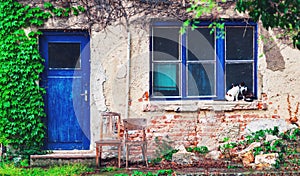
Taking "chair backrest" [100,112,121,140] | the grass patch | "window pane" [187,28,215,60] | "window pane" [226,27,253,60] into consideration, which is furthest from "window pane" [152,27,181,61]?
the grass patch

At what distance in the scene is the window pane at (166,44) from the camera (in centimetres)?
993

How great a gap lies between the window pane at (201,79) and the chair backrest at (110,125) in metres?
1.50

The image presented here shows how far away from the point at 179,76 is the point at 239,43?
4.29 feet

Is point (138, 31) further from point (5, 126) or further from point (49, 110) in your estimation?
point (5, 126)

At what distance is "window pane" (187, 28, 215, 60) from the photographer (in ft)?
32.8

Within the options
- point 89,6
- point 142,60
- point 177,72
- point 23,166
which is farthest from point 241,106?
point 23,166

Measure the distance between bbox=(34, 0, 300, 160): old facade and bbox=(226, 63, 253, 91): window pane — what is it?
2 centimetres

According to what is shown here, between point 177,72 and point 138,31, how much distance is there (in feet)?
3.52

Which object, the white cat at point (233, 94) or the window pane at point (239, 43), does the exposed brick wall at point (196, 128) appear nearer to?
the white cat at point (233, 94)

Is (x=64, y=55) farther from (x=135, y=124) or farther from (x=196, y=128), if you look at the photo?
(x=196, y=128)

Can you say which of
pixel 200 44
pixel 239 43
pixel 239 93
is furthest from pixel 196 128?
pixel 239 43

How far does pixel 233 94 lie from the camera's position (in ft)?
32.6

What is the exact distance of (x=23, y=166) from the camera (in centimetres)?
924

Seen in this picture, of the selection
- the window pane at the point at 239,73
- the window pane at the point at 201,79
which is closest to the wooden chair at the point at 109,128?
the window pane at the point at 201,79
